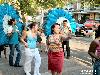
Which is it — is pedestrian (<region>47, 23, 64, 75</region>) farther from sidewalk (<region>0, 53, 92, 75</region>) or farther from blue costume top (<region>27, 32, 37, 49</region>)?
sidewalk (<region>0, 53, 92, 75</region>)

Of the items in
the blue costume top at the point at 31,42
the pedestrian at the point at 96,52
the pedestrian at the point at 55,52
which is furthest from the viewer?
the blue costume top at the point at 31,42

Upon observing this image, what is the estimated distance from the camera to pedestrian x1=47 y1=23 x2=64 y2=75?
9.95 m

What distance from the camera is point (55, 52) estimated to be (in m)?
9.98

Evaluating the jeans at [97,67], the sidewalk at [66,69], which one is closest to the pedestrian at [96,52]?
the jeans at [97,67]

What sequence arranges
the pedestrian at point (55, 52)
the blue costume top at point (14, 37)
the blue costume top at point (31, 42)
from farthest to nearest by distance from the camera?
the blue costume top at point (14, 37) < the blue costume top at point (31, 42) < the pedestrian at point (55, 52)

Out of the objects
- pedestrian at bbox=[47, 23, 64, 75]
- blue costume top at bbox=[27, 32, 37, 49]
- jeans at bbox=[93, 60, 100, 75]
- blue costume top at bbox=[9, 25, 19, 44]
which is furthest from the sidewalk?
jeans at bbox=[93, 60, 100, 75]

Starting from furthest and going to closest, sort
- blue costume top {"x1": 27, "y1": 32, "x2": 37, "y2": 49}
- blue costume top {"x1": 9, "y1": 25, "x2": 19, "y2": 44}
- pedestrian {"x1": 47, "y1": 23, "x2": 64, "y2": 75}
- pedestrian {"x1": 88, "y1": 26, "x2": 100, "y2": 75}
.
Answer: blue costume top {"x1": 9, "y1": 25, "x2": 19, "y2": 44} → blue costume top {"x1": 27, "y1": 32, "x2": 37, "y2": 49} → pedestrian {"x1": 47, "y1": 23, "x2": 64, "y2": 75} → pedestrian {"x1": 88, "y1": 26, "x2": 100, "y2": 75}

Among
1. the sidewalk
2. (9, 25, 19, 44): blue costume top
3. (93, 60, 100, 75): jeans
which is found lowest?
the sidewalk

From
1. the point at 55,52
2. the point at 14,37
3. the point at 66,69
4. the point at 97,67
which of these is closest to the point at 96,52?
the point at 97,67

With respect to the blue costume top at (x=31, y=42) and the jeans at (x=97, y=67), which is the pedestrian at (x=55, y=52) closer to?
the blue costume top at (x=31, y=42)

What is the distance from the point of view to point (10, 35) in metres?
13.0

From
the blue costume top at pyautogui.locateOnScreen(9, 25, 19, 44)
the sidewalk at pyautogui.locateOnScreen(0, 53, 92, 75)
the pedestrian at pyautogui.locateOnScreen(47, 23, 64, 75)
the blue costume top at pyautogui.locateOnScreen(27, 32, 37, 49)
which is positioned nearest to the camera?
the pedestrian at pyautogui.locateOnScreen(47, 23, 64, 75)

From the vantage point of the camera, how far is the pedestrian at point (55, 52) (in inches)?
392

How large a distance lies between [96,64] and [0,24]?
6.80m
